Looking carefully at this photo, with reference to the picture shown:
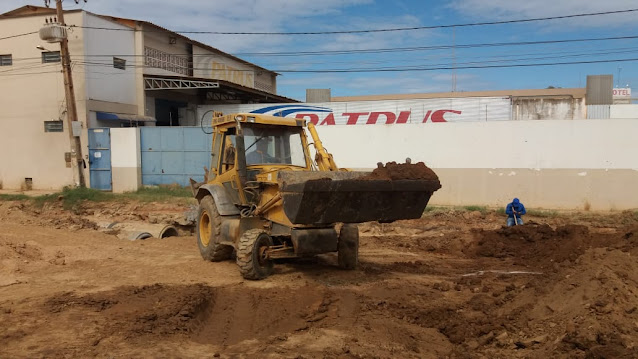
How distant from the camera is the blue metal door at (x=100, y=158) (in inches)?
863

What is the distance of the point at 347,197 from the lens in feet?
23.4

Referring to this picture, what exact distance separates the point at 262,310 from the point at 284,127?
11.2 feet

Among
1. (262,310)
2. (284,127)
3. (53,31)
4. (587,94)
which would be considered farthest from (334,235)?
(587,94)

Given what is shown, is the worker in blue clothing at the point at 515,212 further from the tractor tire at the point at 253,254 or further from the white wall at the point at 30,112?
the white wall at the point at 30,112

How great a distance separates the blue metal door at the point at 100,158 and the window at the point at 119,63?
11.8 ft

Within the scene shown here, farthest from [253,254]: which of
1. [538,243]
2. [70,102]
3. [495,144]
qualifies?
[70,102]

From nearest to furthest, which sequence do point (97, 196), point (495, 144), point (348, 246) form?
point (348, 246) → point (495, 144) → point (97, 196)

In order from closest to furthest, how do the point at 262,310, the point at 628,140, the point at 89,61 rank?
the point at 262,310 < the point at 628,140 < the point at 89,61

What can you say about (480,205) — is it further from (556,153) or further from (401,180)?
(401,180)

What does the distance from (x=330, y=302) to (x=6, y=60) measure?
75.1 feet

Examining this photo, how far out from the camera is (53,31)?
65.2 ft

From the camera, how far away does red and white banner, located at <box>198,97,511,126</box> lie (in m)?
23.8

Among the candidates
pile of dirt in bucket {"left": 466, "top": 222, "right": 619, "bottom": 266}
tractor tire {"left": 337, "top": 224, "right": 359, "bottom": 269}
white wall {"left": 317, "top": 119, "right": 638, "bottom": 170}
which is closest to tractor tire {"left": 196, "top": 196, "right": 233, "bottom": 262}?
tractor tire {"left": 337, "top": 224, "right": 359, "bottom": 269}

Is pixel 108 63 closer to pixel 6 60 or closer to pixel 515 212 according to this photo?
pixel 6 60
